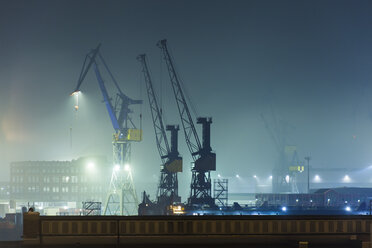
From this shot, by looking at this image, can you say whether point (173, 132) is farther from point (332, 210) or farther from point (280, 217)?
point (280, 217)

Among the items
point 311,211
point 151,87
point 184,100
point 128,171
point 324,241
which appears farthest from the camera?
point 151,87

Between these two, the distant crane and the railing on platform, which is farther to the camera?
the distant crane

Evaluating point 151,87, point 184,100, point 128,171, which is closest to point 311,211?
point 184,100

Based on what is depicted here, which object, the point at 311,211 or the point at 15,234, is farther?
the point at 15,234

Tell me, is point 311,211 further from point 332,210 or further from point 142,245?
point 142,245

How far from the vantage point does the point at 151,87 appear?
138m

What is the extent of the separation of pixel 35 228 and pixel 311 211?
71.9 metres

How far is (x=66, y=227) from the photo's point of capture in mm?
24906

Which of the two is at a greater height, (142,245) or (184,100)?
(184,100)

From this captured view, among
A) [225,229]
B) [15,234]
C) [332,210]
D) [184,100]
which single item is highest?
[184,100]

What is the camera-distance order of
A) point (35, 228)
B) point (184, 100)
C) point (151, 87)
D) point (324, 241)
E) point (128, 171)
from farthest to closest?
point (151, 87)
point (128, 171)
point (184, 100)
point (324, 241)
point (35, 228)

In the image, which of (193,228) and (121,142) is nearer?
(193,228)

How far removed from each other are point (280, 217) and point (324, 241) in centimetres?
244

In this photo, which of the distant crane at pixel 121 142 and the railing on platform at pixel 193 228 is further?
the distant crane at pixel 121 142
